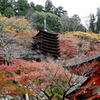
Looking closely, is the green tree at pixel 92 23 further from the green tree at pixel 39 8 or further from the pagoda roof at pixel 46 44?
the pagoda roof at pixel 46 44

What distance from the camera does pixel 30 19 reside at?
1121 inches

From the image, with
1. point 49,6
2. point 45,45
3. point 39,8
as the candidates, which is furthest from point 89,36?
point 39,8

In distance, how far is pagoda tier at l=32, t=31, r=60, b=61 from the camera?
789 inches

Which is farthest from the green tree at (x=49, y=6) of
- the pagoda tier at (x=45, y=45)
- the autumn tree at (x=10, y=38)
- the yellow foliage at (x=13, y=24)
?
the yellow foliage at (x=13, y=24)

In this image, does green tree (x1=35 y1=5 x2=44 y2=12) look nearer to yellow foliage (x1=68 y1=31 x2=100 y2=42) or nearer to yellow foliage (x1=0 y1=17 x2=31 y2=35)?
yellow foliage (x1=68 y1=31 x2=100 y2=42)

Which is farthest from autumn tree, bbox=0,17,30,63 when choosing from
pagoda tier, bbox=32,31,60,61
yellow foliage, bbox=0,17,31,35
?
pagoda tier, bbox=32,31,60,61

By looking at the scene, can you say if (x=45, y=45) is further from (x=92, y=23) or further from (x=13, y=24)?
(x=92, y=23)

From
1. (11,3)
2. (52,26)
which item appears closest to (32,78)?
(52,26)

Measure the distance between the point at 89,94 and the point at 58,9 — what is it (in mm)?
39262

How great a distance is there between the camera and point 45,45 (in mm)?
21641

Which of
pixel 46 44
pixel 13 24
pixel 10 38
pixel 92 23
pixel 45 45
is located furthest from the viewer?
pixel 92 23

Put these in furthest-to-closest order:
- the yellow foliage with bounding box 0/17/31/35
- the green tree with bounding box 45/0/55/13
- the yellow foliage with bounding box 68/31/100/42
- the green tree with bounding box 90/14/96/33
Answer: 1. the green tree with bounding box 45/0/55/13
2. the green tree with bounding box 90/14/96/33
3. the yellow foliage with bounding box 68/31/100/42
4. the yellow foliage with bounding box 0/17/31/35

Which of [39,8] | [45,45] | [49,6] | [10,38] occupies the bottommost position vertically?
[45,45]

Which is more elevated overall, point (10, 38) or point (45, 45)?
point (10, 38)
